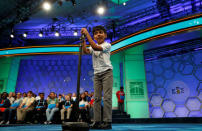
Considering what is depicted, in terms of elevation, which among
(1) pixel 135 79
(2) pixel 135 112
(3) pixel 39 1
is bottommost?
(2) pixel 135 112

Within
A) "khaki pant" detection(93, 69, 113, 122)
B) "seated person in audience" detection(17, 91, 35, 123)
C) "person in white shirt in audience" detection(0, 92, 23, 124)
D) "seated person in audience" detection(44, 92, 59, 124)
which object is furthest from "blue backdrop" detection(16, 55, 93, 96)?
"khaki pant" detection(93, 69, 113, 122)

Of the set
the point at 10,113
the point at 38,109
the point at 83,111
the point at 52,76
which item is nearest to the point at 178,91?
the point at 83,111

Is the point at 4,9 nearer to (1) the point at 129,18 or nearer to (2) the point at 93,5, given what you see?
(2) the point at 93,5

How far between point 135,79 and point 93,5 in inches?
171

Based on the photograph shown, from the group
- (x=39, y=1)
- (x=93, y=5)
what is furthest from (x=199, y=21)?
(x=39, y=1)

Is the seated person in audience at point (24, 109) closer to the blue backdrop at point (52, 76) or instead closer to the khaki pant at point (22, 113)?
the khaki pant at point (22, 113)

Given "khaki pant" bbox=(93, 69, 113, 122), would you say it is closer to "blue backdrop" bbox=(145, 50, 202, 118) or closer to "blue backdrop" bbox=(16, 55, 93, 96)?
"blue backdrop" bbox=(145, 50, 202, 118)

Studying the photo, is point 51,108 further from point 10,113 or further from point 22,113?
point 10,113

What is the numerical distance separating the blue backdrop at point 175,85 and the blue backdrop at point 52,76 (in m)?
3.11

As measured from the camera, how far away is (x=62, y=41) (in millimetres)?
9344

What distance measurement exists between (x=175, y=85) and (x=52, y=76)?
229 inches

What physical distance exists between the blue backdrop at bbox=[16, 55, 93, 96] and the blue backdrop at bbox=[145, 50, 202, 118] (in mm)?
3112

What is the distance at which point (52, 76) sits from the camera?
7.83 metres

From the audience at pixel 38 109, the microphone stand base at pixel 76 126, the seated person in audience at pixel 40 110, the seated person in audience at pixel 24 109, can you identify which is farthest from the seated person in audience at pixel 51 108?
the microphone stand base at pixel 76 126
